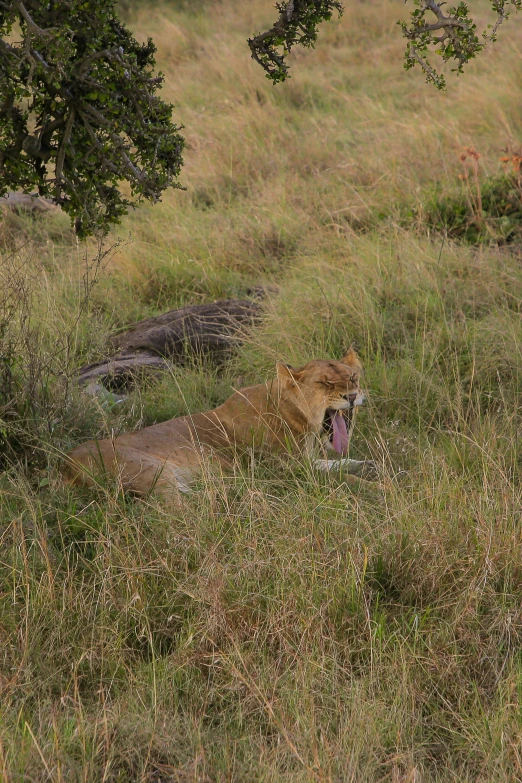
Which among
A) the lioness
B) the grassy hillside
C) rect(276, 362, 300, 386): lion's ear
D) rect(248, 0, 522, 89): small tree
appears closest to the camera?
the grassy hillside

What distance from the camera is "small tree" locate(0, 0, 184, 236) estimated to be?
3830mm

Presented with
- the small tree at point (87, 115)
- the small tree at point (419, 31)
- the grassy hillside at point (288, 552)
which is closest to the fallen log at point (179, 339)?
the grassy hillside at point (288, 552)

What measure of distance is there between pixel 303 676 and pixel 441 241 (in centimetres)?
475

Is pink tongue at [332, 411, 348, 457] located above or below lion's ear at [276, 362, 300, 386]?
below

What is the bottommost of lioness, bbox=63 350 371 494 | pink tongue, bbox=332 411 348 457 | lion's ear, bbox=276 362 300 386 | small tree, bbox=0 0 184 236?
pink tongue, bbox=332 411 348 457

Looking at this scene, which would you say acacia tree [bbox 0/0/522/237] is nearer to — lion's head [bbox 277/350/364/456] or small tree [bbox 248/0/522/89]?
small tree [bbox 248/0/522/89]

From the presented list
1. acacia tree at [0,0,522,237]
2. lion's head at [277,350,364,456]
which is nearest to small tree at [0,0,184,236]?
acacia tree at [0,0,522,237]

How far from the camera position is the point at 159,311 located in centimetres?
732

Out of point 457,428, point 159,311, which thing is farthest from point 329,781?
point 159,311

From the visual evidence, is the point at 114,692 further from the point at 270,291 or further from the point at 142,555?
the point at 270,291

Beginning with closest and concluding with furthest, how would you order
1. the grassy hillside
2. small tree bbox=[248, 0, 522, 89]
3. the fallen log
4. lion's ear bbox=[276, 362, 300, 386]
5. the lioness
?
the grassy hillside
small tree bbox=[248, 0, 522, 89]
the lioness
lion's ear bbox=[276, 362, 300, 386]
the fallen log

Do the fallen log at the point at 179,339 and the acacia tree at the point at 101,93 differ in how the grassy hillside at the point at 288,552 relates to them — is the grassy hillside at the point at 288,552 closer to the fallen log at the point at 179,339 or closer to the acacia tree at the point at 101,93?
the fallen log at the point at 179,339

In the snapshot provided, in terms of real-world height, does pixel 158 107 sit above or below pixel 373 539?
above

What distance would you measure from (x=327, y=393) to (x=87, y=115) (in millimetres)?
1721
